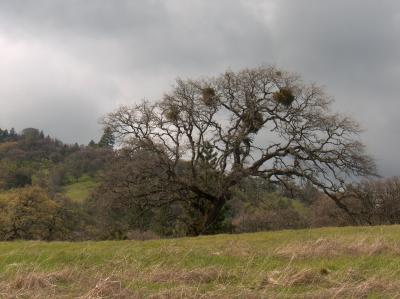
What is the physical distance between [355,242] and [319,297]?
6.39 meters

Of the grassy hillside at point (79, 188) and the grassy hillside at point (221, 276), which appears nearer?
the grassy hillside at point (221, 276)

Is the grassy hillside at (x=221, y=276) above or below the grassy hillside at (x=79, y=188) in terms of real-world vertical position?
below

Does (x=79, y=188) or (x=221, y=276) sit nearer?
(x=221, y=276)

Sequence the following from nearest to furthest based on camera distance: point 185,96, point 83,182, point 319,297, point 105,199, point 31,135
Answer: point 319,297, point 105,199, point 185,96, point 83,182, point 31,135

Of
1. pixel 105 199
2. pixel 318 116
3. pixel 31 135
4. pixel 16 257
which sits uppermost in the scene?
pixel 31 135

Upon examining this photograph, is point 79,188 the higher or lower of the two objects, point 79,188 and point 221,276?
the higher

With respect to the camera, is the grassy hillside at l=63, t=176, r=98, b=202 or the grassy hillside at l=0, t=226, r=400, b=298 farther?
the grassy hillside at l=63, t=176, r=98, b=202

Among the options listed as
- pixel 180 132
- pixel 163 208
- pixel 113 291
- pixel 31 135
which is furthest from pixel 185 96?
pixel 31 135

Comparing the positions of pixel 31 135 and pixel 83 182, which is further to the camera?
pixel 31 135

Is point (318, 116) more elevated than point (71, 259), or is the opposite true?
point (318, 116)

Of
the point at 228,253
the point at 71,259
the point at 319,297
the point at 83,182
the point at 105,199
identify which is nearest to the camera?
the point at 319,297

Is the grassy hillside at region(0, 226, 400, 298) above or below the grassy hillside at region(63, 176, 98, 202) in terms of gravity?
below

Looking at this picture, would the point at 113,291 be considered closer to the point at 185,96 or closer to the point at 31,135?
the point at 185,96

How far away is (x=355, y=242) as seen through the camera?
12562 mm
